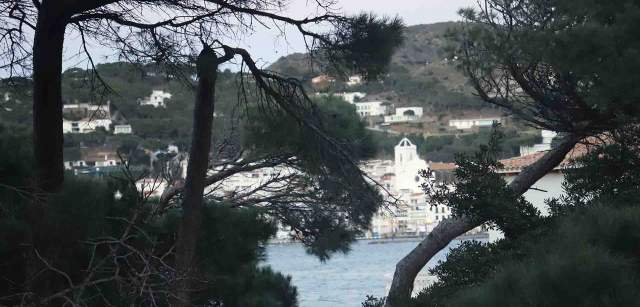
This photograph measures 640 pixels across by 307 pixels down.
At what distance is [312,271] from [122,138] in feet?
54.9

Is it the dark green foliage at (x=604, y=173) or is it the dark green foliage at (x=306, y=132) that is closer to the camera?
the dark green foliage at (x=604, y=173)

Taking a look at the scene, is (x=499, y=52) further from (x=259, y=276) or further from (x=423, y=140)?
(x=423, y=140)

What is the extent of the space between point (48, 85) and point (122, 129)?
911 cm

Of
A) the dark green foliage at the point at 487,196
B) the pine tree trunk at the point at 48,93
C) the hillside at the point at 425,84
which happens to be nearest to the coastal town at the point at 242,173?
the dark green foliage at the point at 487,196

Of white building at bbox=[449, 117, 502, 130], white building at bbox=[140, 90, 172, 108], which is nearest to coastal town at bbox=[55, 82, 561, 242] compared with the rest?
white building at bbox=[140, 90, 172, 108]

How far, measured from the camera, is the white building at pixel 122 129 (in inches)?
581

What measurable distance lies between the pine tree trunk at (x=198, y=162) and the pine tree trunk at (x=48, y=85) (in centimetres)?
91

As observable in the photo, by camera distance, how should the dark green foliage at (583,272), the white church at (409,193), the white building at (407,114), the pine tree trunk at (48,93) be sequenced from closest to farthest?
the dark green foliage at (583,272) < the pine tree trunk at (48,93) < the white church at (409,193) < the white building at (407,114)

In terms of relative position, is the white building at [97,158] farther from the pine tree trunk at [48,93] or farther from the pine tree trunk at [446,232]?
the pine tree trunk at [48,93]

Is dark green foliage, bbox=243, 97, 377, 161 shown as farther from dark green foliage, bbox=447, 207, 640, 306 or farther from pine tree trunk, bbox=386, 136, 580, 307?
dark green foliage, bbox=447, 207, 640, 306

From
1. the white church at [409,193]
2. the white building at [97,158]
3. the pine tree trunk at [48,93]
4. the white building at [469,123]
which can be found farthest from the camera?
the white building at [469,123]

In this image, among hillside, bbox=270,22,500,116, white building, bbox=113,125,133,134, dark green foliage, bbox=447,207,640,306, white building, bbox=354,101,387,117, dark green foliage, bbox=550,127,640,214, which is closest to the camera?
dark green foliage, bbox=447,207,640,306

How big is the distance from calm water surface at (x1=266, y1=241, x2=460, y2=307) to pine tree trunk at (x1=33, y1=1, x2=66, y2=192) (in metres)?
3.43

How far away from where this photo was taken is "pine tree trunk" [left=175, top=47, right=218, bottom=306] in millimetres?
6898
